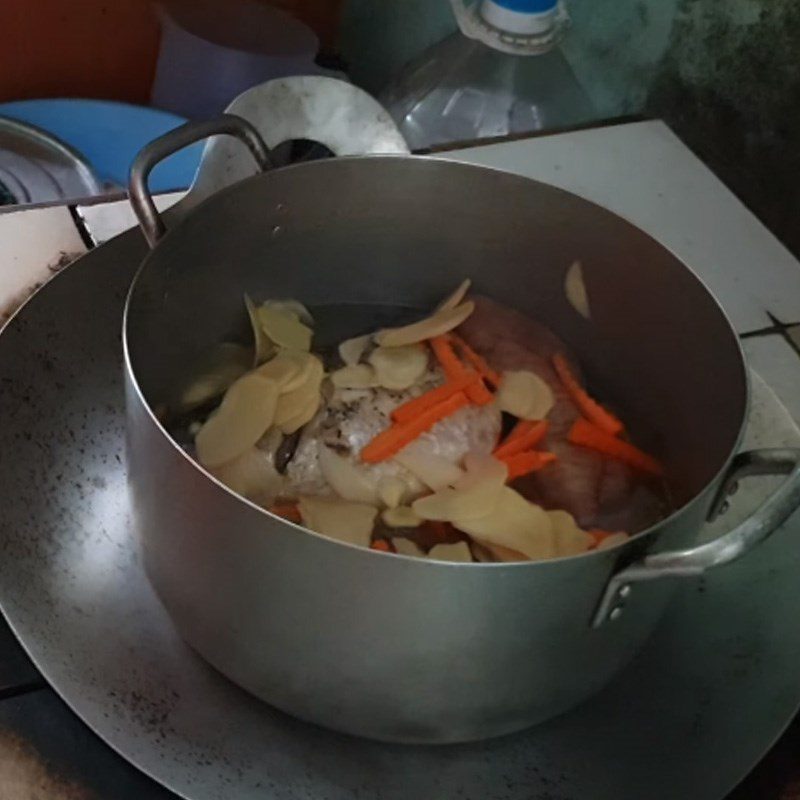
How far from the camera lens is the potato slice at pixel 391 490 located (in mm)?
553

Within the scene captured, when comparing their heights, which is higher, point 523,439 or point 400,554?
point 400,554

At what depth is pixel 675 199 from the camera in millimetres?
862

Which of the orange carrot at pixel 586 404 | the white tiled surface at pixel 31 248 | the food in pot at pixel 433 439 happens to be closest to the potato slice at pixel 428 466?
the food in pot at pixel 433 439

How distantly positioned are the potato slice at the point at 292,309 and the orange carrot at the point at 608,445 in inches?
7.0

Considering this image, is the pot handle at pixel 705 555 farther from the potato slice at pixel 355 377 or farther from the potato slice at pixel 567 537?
the potato slice at pixel 355 377

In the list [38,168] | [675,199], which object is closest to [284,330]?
[675,199]

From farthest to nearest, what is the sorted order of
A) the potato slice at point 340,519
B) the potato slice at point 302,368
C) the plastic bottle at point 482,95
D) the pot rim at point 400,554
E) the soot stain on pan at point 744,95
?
the plastic bottle at point 482,95
the soot stain on pan at point 744,95
the potato slice at point 302,368
the potato slice at point 340,519
the pot rim at point 400,554

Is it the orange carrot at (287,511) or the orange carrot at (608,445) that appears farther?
the orange carrot at (608,445)

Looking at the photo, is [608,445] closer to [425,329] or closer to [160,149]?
[425,329]

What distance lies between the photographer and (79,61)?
47.1 inches

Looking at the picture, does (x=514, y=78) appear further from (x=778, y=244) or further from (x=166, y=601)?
(x=166, y=601)

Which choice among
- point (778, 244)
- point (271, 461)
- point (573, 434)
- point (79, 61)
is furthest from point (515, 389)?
point (79, 61)

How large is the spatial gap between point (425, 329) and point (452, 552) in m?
0.19

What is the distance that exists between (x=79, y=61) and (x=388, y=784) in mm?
947
